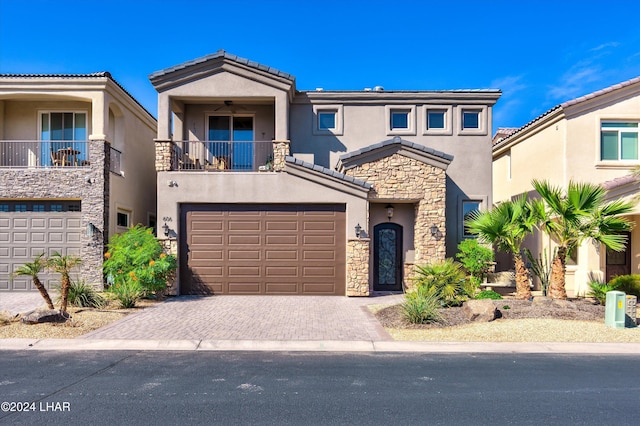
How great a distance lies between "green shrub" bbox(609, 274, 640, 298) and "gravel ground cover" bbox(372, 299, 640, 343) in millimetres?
2163

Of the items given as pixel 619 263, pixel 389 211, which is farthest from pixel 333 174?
pixel 619 263

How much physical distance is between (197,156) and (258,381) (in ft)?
39.3

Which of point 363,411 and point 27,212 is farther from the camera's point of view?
point 27,212

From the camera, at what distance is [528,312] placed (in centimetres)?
1056

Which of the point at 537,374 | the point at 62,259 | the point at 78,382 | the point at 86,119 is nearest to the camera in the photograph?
the point at 78,382

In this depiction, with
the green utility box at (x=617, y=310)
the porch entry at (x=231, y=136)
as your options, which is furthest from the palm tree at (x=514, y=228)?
the porch entry at (x=231, y=136)

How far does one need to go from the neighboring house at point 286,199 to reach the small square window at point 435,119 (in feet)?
2.06

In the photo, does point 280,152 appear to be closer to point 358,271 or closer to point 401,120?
point 358,271

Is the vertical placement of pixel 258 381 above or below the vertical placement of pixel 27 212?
below

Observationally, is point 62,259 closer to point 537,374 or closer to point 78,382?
point 78,382

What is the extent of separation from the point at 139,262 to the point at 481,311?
9523 mm

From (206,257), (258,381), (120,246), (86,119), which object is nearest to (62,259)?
(120,246)

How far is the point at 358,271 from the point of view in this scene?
14.0 meters

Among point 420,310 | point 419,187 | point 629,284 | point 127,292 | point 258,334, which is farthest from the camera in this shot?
point 419,187
